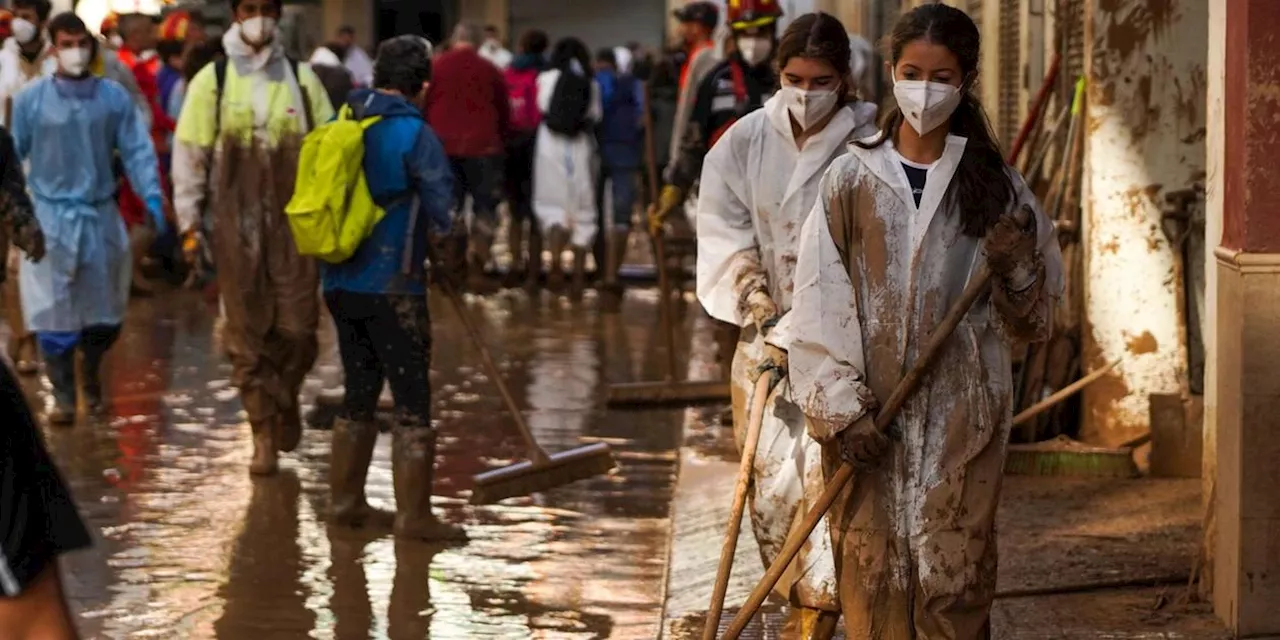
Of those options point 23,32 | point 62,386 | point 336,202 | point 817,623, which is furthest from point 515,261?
point 817,623

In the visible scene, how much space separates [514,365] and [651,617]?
621 centimetres

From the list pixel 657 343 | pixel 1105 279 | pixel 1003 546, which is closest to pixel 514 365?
pixel 657 343

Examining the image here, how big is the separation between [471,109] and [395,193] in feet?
28.4

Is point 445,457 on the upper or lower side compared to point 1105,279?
lower

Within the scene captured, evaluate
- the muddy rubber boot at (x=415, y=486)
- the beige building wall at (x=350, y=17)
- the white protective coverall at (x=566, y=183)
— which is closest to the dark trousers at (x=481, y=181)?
the white protective coverall at (x=566, y=183)

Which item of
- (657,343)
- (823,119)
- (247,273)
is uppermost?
(823,119)

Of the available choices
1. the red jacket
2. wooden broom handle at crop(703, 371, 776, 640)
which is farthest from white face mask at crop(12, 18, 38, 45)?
wooden broom handle at crop(703, 371, 776, 640)

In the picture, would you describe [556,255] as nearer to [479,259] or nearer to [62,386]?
[479,259]

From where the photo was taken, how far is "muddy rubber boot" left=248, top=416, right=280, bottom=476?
32.1 ft

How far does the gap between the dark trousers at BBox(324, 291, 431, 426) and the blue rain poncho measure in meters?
2.80

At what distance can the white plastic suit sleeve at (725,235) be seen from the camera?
6.71 m

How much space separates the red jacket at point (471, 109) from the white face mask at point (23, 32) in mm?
4496

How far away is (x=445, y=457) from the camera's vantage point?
10391mm

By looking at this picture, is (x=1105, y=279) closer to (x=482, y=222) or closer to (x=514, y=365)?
(x=514, y=365)
